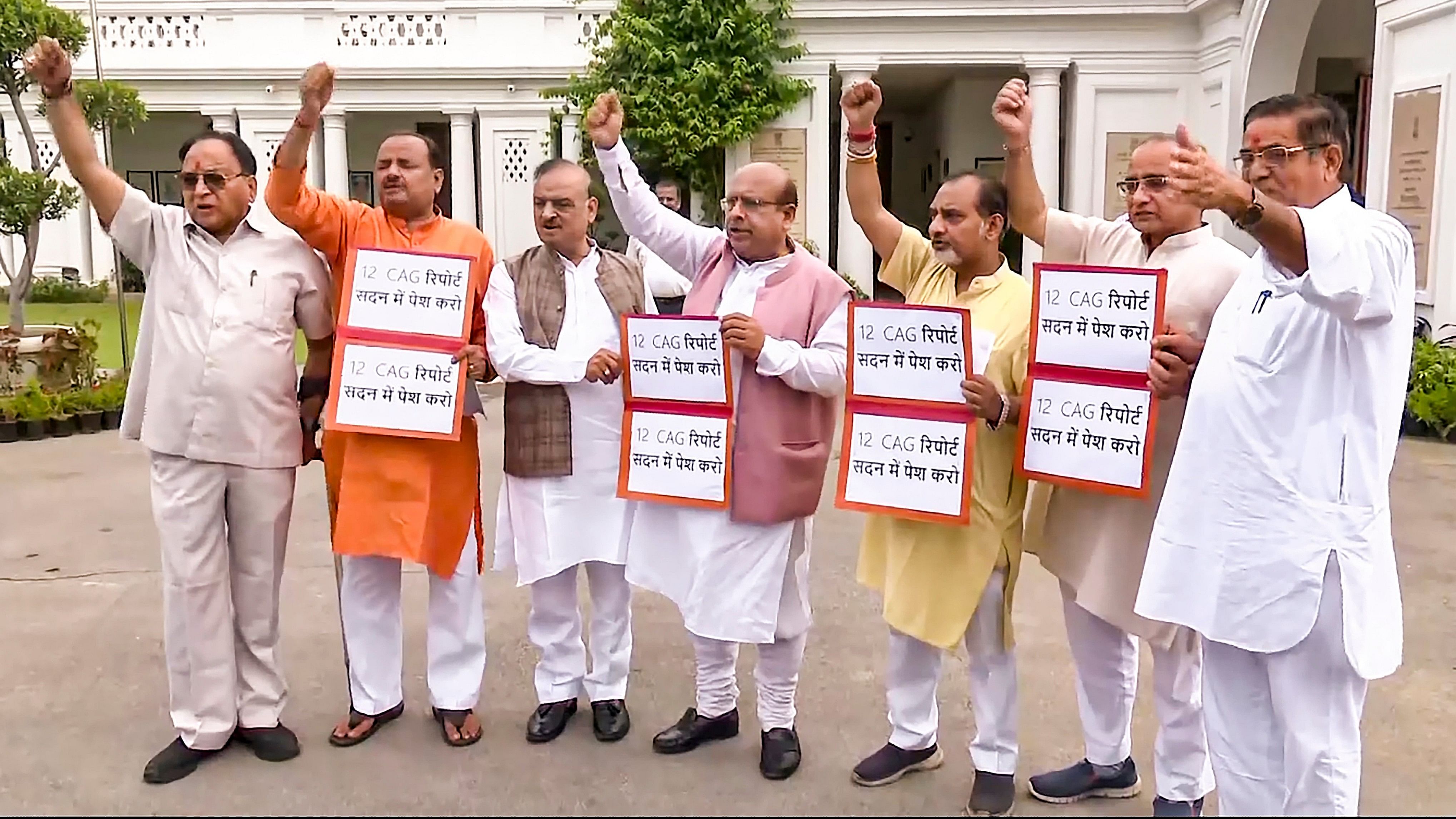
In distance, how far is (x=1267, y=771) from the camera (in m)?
2.56

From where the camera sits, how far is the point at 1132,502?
2.94 m

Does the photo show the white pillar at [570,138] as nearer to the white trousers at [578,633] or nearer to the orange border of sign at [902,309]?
the white trousers at [578,633]

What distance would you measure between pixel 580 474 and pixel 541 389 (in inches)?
11.1

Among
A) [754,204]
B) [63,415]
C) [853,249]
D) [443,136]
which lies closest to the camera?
[754,204]

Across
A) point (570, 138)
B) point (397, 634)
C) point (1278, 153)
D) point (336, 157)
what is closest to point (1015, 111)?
point (1278, 153)

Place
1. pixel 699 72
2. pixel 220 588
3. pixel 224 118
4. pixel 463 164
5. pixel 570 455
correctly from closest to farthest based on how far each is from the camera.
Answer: pixel 220 588 → pixel 570 455 → pixel 699 72 → pixel 463 164 → pixel 224 118

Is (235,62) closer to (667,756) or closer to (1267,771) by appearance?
(667,756)

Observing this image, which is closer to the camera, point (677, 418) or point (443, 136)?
point (677, 418)

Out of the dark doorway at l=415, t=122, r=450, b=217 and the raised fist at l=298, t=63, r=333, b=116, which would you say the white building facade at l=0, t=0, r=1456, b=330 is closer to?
the dark doorway at l=415, t=122, r=450, b=217

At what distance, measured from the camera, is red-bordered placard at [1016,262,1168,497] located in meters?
2.79

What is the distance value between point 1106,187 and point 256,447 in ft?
39.4

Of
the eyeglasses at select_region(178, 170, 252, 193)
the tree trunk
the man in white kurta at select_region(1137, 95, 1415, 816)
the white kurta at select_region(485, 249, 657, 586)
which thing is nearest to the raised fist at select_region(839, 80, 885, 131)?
the white kurta at select_region(485, 249, 657, 586)

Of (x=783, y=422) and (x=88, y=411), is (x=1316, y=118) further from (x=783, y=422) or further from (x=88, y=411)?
(x=88, y=411)

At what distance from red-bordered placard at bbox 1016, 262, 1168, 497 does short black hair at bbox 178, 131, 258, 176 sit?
222cm
